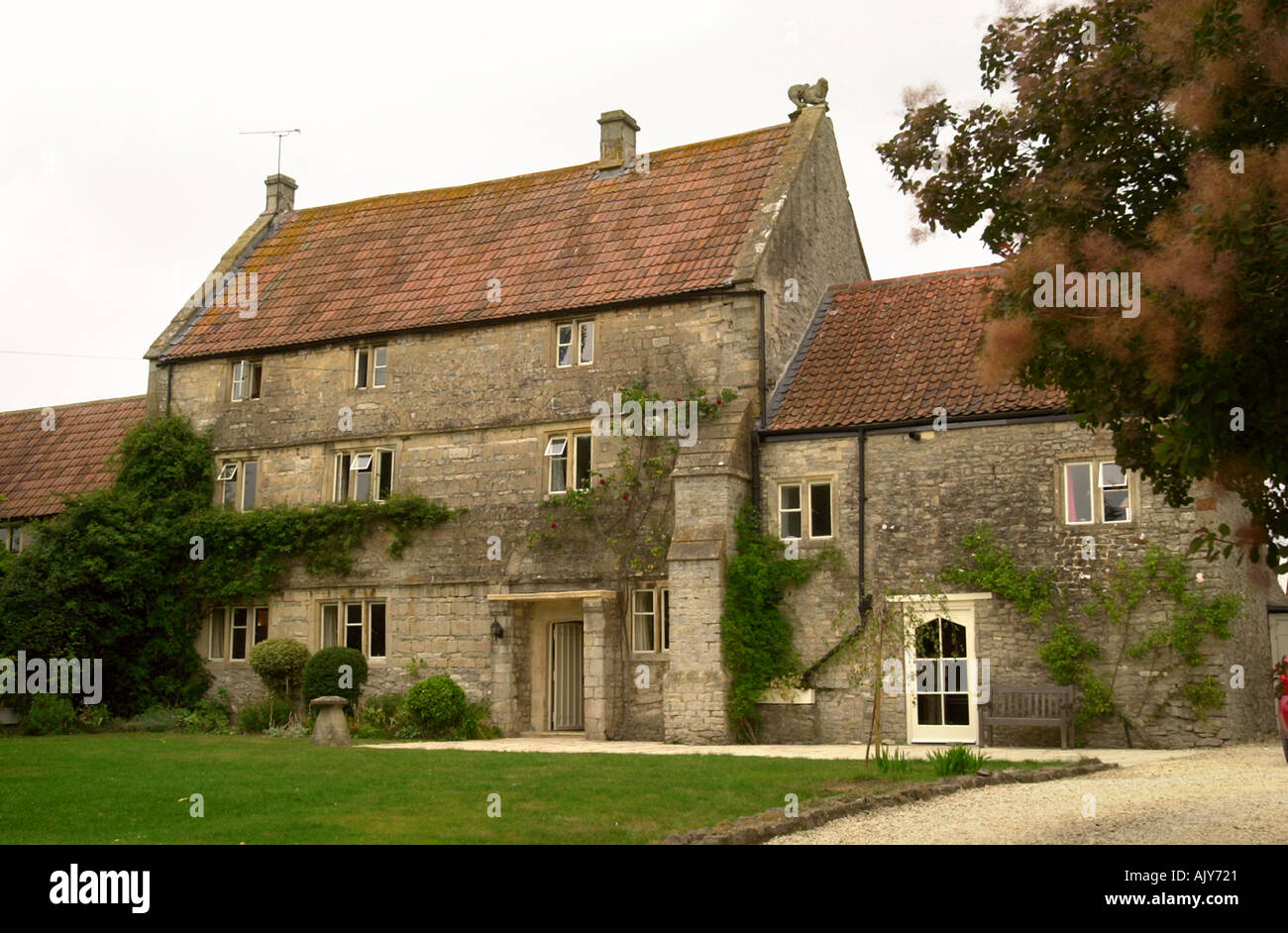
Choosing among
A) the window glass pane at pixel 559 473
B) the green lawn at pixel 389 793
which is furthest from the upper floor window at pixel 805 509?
the green lawn at pixel 389 793

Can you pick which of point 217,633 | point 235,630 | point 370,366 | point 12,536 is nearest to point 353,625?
point 235,630

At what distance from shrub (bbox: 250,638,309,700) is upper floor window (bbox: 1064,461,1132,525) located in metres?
14.5

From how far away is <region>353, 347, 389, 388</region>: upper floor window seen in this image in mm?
26938

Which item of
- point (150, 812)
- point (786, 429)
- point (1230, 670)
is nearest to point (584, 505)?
point (786, 429)

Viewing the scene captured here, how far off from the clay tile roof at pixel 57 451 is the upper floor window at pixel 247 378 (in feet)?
15.8

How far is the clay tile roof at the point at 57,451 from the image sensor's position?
32344 mm

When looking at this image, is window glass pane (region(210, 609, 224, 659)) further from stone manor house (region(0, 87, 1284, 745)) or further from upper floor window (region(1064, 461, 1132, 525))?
upper floor window (region(1064, 461, 1132, 525))

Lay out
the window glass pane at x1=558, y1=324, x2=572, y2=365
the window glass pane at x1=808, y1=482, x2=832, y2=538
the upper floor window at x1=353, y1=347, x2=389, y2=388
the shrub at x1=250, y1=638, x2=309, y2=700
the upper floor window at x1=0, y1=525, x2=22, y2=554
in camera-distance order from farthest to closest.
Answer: the upper floor window at x1=0, y1=525, x2=22, y2=554 < the upper floor window at x1=353, y1=347, x2=389, y2=388 < the shrub at x1=250, y1=638, x2=309, y2=700 < the window glass pane at x1=558, y1=324, x2=572, y2=365 < the window glass pane at x1=808, y1=482, x2=832, y2=538

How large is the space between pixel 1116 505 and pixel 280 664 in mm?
15418

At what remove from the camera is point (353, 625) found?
86.4 feet

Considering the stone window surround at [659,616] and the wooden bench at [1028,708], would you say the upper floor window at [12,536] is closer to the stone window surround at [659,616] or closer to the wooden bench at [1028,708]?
the stone window surround at [659,616]

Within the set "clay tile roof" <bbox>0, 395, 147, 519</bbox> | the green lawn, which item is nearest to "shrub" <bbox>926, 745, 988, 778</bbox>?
the green lawn
